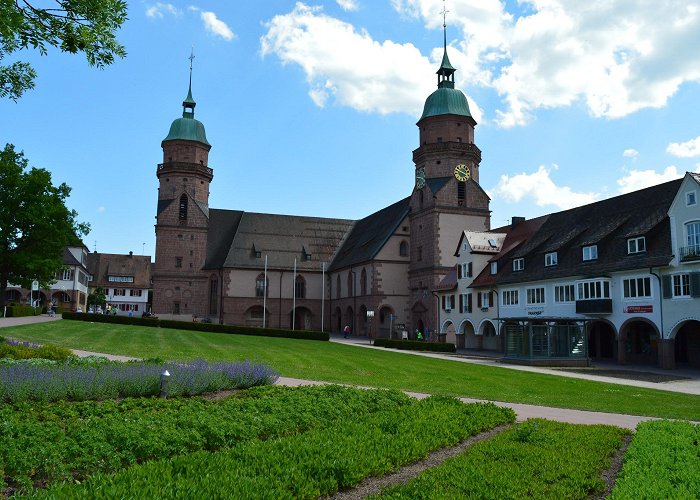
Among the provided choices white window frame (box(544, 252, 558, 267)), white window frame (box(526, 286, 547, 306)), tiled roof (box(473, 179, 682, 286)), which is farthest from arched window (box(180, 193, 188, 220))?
white window frame (box(544, 252, 558, 267))

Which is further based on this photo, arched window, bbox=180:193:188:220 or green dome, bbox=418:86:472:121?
arched window, bbox=180:193:188:220

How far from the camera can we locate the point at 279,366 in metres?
25.4

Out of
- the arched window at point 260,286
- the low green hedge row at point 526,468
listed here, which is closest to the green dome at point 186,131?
the arched window at point 260,286

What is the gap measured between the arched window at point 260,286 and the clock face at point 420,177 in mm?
25407

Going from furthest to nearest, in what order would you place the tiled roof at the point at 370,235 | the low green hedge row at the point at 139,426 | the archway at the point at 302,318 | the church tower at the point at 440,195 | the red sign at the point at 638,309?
the archway at the point at 302,318, the tiled roof at the point at 370,235, the church tower at the point at 440,195, the red sign at the point at 638,309, the low green hedge row at the point at 139,426

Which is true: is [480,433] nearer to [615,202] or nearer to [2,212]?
[615,202]

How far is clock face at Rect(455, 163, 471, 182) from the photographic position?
216ft

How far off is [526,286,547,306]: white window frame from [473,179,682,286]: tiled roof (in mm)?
960

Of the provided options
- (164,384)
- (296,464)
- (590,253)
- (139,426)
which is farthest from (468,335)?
(296,464)

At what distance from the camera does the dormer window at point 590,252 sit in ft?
136

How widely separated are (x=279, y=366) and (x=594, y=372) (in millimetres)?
18804

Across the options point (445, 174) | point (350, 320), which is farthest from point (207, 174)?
point (445, 174)

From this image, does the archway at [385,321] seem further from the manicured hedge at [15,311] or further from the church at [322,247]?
the manicured hedge at [15,311]

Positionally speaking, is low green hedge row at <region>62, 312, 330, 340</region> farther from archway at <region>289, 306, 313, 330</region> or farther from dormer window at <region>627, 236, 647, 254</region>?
dormer window at <region>627, 236, 647, 254</region>
